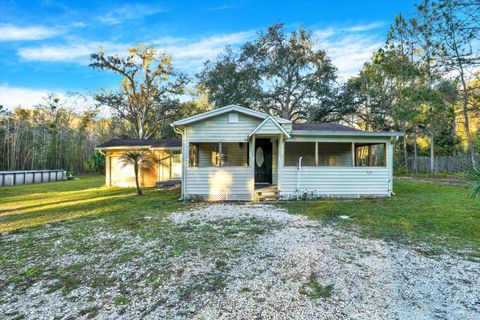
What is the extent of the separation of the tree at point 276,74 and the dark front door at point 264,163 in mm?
9320

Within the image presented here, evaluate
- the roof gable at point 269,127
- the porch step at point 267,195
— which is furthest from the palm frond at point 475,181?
the porch step at point 267,195

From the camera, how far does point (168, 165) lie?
1537cm

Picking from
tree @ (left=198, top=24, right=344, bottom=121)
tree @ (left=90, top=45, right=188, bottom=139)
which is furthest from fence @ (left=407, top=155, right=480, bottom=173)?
tree @ (left=90, top=45, right=188, bottom=139)

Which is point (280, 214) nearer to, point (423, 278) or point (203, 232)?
point (203, 232)

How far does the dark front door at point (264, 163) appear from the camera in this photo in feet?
38.1

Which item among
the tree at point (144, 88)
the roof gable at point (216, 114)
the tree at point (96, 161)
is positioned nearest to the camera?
the roof gable at point (216, 114)

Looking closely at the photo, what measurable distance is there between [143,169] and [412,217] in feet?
45.1

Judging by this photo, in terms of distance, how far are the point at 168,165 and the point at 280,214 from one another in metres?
9.92

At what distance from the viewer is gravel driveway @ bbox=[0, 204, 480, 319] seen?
2.58 m

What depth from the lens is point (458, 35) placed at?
26.5ft

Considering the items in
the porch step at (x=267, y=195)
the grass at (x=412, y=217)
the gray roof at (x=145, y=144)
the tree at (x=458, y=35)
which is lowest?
the grass at (x=412, y=217)

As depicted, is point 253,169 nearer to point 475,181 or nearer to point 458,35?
point 475,181

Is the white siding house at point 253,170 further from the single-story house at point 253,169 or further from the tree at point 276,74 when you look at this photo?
the tree at point 276,74

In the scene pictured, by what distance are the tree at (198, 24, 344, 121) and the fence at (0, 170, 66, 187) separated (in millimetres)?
13520
